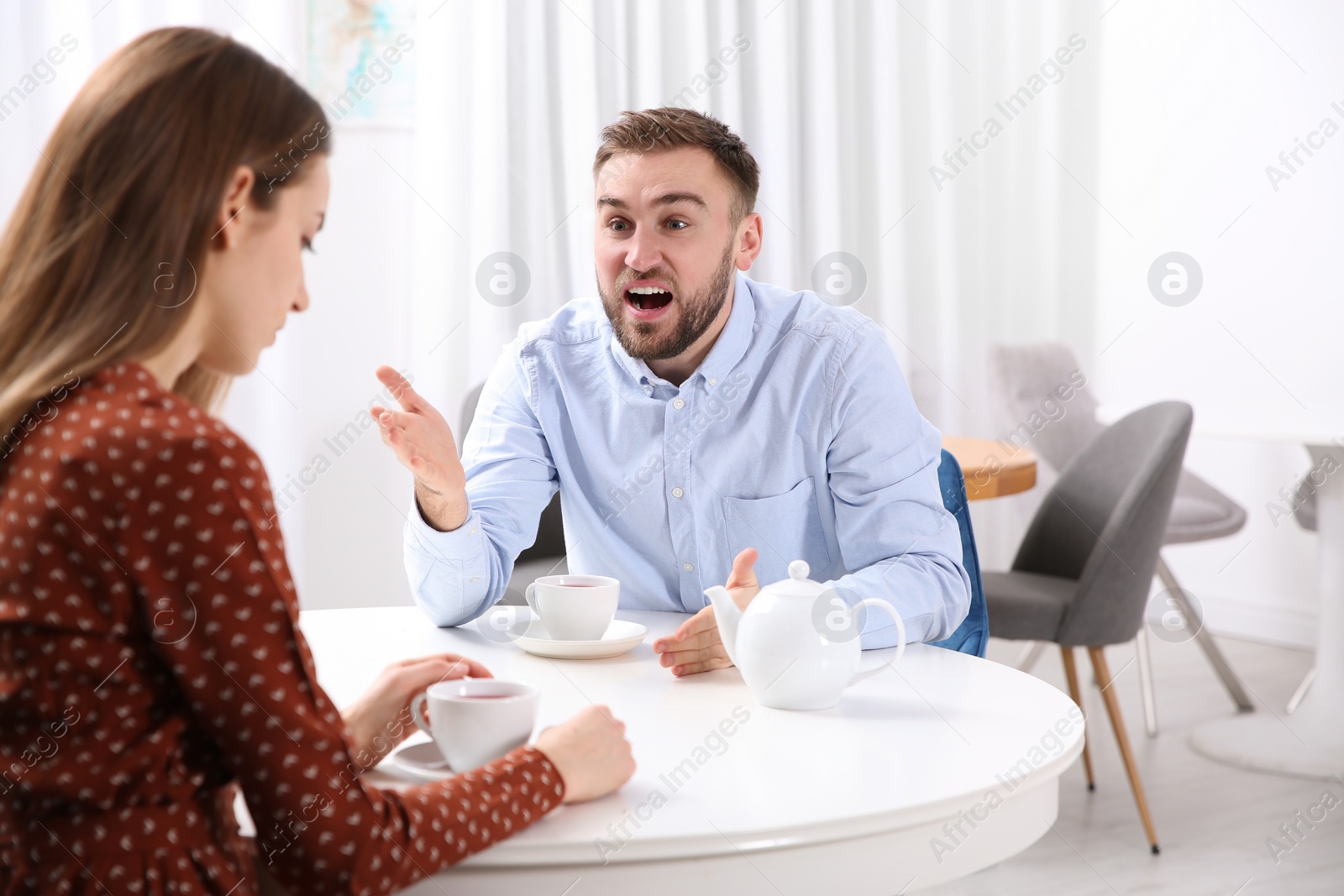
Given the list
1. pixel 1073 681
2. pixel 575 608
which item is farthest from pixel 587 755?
pixel 1073 681

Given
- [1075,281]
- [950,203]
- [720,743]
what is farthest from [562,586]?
[1075,281]

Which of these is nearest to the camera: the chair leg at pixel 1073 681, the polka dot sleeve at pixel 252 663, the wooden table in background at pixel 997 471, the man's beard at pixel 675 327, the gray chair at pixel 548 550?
the polka dot sleeve at pixel 252 663

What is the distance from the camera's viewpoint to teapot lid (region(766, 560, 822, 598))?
1.17 m

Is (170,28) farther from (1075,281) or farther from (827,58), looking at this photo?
(1075,281)

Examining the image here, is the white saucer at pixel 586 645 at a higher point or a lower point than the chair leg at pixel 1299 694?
higher

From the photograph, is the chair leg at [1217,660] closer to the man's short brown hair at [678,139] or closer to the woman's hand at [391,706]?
the man's short brown hair at [678,139]

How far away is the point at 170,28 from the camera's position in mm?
885

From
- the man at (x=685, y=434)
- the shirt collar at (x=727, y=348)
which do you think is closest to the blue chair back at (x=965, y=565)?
the man at (x=685, y=434)

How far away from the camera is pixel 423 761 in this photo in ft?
3.27

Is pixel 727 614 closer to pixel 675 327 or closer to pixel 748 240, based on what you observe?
pixel 675 327

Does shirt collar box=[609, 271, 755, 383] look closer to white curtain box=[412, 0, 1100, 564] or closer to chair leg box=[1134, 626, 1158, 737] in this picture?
white curtain box=[412, 0, 1100, 564]

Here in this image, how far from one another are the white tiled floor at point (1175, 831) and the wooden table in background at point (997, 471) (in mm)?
743

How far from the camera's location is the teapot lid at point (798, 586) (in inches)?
45.9

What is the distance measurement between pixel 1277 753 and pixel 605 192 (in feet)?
7.52
